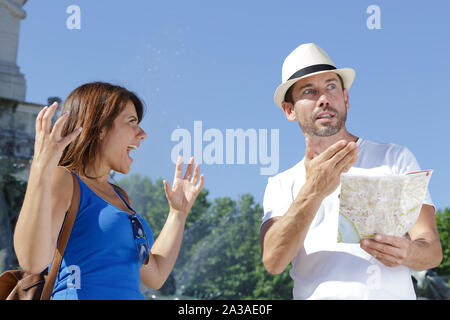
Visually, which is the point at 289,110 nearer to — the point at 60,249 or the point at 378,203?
the point at 378,203

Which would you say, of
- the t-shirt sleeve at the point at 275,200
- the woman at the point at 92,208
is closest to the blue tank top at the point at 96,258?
the woman at the point at 92,208

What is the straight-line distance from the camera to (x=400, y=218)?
2814 mm

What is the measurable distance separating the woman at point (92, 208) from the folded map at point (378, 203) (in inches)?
43.1

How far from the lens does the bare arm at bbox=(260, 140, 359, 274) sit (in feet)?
9.73

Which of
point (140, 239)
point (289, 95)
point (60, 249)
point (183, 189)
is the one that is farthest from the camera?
point (183, 189)

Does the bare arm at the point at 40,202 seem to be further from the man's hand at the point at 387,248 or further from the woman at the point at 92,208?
the man's hand at the point at 387,248

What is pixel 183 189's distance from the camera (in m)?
3.65

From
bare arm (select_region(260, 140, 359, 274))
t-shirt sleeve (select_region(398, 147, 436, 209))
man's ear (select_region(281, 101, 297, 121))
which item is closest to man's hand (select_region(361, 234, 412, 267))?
bare arm (select_region(260, 140, 359, 274))

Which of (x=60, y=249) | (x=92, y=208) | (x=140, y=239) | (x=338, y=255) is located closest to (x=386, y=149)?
(x=338, y=255)

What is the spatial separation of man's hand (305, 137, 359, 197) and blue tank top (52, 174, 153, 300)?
3.40 feet

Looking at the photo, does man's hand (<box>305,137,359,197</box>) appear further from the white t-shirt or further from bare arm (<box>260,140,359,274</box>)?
the white t-shirt

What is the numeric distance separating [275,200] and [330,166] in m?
0.49

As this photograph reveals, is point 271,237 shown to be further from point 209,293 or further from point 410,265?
point 209,293

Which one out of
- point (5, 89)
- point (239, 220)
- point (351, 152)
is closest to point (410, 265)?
point (351, 152)
